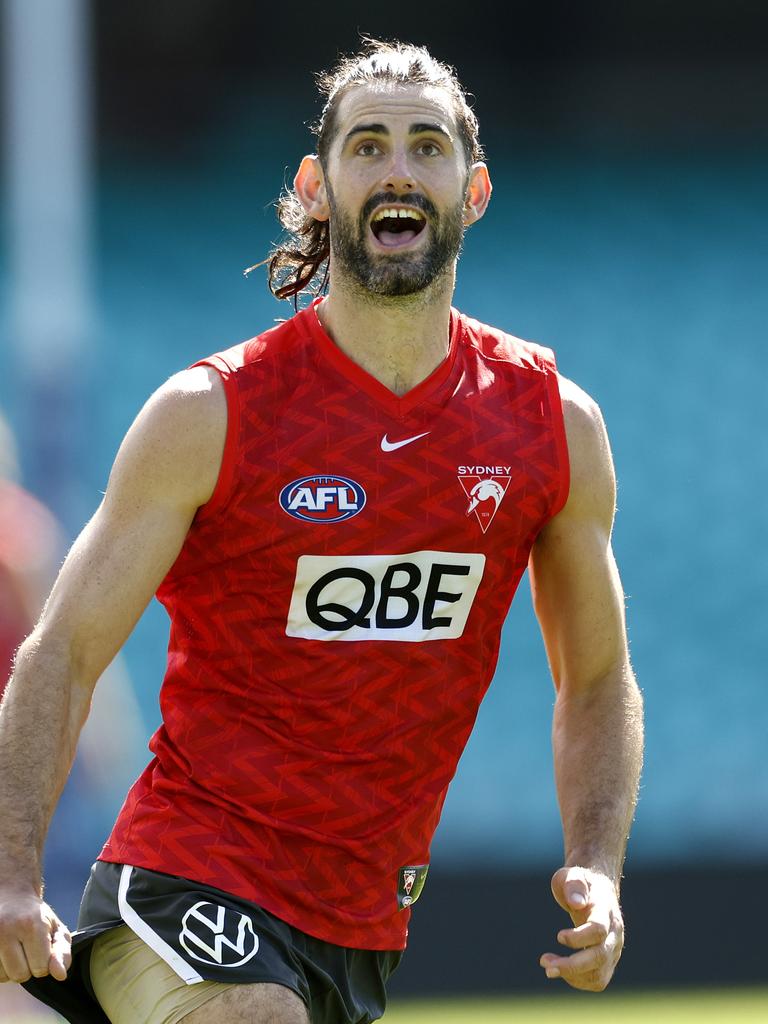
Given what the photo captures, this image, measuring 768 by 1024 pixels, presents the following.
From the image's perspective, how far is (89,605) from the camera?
10.5ft

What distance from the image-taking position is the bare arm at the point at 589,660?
3545 mm

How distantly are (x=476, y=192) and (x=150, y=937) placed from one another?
5.52 ft

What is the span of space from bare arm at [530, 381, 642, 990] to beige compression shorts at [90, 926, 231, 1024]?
78cm

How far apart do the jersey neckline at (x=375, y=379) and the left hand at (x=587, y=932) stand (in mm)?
938

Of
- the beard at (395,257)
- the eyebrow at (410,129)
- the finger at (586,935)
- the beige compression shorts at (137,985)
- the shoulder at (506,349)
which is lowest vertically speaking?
the beige compression shorts at (137,985)

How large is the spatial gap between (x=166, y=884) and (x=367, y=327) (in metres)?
1.14

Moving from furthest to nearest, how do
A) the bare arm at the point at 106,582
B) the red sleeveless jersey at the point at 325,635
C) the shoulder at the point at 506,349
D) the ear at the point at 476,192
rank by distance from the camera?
the ear at the point at 476,192 → the shoulder at the point at 506,349 → the red sleeveless jersey at the point at 325,635 → the bare arm at the point at 106,582

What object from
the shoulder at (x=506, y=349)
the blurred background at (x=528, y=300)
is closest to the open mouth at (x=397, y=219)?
the shoulder at (x=506, y=349)

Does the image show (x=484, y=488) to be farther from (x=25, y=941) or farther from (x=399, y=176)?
(x=25, y=941)

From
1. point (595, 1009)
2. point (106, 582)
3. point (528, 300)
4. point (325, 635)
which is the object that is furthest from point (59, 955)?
point (528, 300)

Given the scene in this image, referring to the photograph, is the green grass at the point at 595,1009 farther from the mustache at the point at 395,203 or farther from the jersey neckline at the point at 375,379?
the mustache at the point at 395,203

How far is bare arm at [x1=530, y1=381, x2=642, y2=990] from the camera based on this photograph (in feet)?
11.6

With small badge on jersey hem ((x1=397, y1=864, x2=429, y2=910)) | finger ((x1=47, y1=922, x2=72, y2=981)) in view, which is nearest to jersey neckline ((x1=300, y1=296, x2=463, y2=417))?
small badge on jersey hem ((x1=397, y1=864, x2=429, y2=910))

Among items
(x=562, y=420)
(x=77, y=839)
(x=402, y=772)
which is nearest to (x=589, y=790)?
(x=402, y=772)
